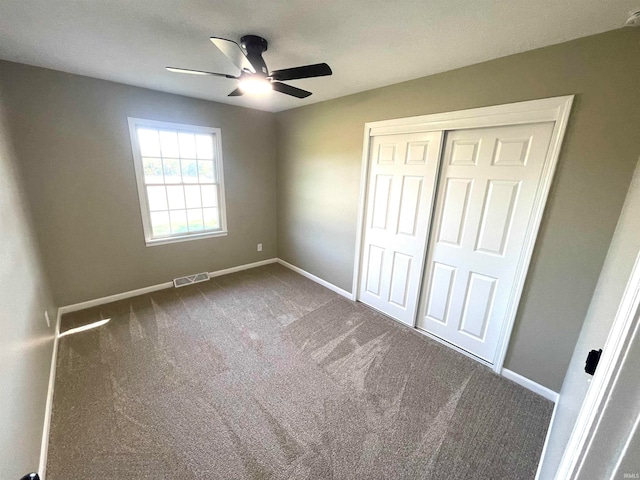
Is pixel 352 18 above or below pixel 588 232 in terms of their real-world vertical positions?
above

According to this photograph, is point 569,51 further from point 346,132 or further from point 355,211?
point 355,211

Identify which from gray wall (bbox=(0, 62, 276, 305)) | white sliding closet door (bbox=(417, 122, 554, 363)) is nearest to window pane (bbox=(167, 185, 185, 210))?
gray wall (bbox=(0, 62, 276, 305))

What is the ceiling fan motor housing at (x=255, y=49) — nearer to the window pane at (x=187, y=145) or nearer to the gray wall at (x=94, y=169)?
the gray wall at (x=94, y=169)

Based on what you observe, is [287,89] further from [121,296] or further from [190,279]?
[121,296]

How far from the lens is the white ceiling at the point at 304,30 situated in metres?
1.36

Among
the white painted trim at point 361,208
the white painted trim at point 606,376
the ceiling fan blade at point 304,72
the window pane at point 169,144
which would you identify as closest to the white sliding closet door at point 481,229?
the white painted trim at point 361,208

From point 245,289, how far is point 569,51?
12.1ft

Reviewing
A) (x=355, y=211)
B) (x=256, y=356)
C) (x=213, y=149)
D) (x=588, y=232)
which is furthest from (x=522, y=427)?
(x=213, y=149)

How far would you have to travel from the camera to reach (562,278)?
70.1 inches

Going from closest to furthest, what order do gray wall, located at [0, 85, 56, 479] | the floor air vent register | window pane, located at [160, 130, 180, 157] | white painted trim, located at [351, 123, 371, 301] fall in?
gray wall, located at [0, 85, 56, 479], white painted trim, located at [351, 123, 371, 301], window pane, located at [160, 130, 180, 157], the floor air vent register

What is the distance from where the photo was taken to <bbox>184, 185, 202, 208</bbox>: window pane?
11.2ft

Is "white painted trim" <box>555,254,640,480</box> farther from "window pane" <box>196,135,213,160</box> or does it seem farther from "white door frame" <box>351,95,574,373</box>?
"window pane" <box>196,135,213,160</box>

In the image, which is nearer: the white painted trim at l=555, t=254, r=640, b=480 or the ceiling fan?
the white painted trim at l=555, t=254, r=640, b=480

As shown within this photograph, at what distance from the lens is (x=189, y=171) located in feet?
11.1
